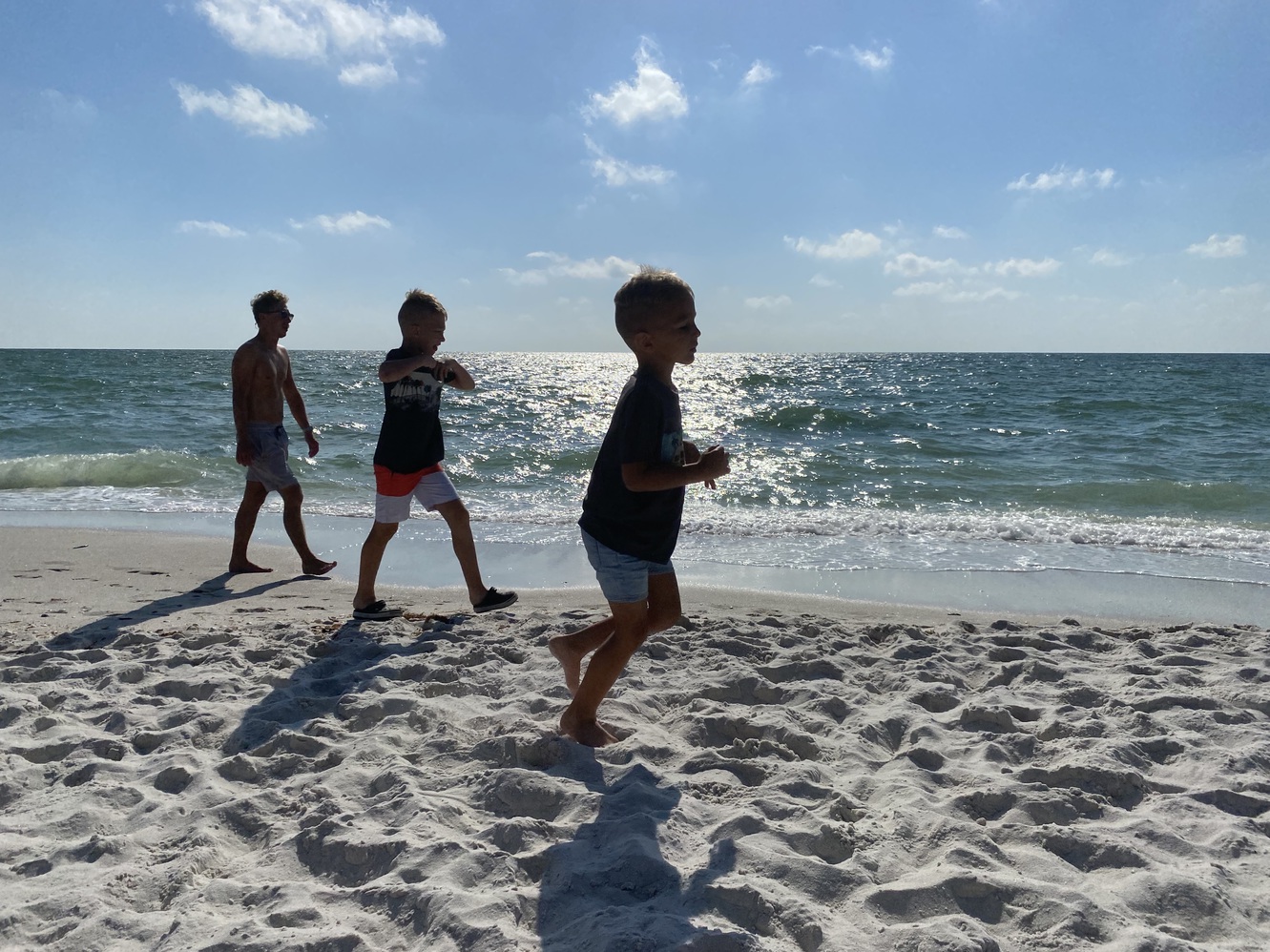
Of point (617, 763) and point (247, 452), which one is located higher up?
point (247, 452)

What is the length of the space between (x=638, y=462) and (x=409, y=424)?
7.66 feet

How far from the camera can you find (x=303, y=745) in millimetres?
2955

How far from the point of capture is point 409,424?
4.59 meters

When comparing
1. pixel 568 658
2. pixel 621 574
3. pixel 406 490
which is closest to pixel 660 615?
pixel 621 574

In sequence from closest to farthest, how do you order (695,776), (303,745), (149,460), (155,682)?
(695,776) < (303,745) < (155,682) < (149,460)

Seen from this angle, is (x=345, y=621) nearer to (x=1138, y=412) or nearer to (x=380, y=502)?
(x=380, y=502)

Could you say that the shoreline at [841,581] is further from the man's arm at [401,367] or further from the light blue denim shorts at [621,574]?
the light blue denim shorts at [621,574]

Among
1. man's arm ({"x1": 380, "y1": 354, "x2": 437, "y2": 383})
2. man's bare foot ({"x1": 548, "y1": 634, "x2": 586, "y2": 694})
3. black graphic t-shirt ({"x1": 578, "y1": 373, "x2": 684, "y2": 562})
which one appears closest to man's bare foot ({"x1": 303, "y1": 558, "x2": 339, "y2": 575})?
man's arm ({"x1": 380, "y1": 354, "x2": 437, "y2": 383})

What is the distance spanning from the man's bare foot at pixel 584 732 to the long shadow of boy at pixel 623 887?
1.29ft

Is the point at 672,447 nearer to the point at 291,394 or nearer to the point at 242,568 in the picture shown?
the point at 291,394

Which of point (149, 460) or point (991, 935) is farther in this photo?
point (149, 460)

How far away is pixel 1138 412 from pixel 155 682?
71.2 feet

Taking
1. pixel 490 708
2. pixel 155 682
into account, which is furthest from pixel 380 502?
pixel 490 708

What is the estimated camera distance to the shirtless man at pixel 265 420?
568 cm
